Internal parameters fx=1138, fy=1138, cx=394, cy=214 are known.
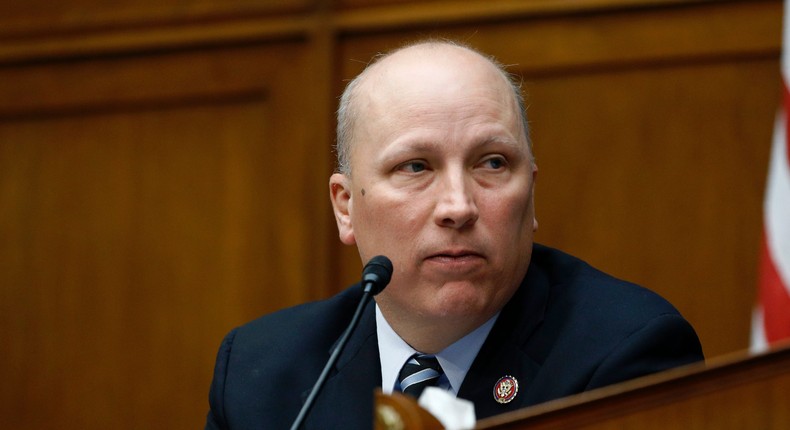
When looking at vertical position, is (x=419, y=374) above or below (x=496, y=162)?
below

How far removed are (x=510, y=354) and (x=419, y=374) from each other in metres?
0.20

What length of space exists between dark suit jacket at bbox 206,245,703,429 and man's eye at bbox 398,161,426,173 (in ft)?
1.11

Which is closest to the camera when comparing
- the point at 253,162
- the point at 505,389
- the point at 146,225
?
the point at 505,389

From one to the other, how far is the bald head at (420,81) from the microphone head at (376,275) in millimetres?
444

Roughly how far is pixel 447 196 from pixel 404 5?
1678mm

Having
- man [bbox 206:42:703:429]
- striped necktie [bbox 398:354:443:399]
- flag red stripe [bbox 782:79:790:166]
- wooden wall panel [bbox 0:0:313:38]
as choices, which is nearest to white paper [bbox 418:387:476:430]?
man [bbox 206:42:703:429]

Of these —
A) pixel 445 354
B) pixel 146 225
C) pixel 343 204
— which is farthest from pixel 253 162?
pixel 445 354

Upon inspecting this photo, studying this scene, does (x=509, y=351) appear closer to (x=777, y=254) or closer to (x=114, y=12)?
(x=777, y=254)

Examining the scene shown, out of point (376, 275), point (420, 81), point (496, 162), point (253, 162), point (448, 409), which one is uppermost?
point (253, 162)

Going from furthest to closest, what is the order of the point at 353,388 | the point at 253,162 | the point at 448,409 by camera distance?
the point at 253,162 → the point at 353,388 → the point at 448,409

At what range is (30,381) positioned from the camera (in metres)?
4.05

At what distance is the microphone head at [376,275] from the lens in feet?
6.39

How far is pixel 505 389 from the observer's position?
2.16 meters

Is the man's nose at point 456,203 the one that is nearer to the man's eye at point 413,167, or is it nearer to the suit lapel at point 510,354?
the man's eye at point 413,167
